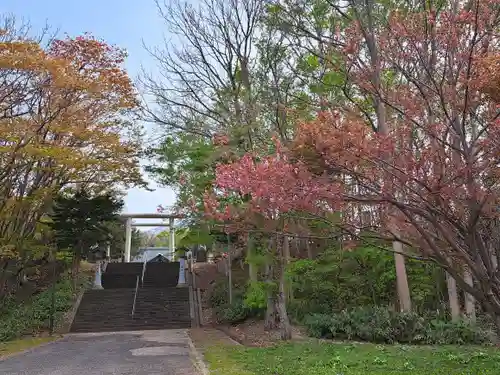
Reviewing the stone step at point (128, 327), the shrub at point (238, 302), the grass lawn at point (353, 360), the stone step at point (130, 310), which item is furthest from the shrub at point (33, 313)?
the grass lawn at point (353, 360)

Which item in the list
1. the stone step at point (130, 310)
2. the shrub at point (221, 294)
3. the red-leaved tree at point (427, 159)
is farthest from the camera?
the shrub at point (221, 294)

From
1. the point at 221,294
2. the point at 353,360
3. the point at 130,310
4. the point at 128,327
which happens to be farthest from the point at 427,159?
the point at 130,310

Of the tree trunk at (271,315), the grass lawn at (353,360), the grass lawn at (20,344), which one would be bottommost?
the grass lawn at (20,344)

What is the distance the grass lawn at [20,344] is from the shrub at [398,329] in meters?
7.96

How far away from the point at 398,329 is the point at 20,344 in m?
10.6

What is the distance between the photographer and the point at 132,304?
2047 cm

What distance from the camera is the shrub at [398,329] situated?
1016 cm

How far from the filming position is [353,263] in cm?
1394

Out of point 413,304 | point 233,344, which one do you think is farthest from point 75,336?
point 413,304

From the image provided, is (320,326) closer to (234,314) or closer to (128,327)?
(234,314)

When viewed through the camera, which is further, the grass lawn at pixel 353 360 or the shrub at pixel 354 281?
the shrub at pixel 354 281

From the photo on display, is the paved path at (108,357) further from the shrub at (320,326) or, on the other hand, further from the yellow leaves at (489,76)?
the yellow leaves at (489,76)

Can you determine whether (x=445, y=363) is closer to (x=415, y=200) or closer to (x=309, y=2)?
(x=415, y=200)

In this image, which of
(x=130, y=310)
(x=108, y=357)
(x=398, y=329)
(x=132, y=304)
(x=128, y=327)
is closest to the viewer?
(x=108, y=357)
